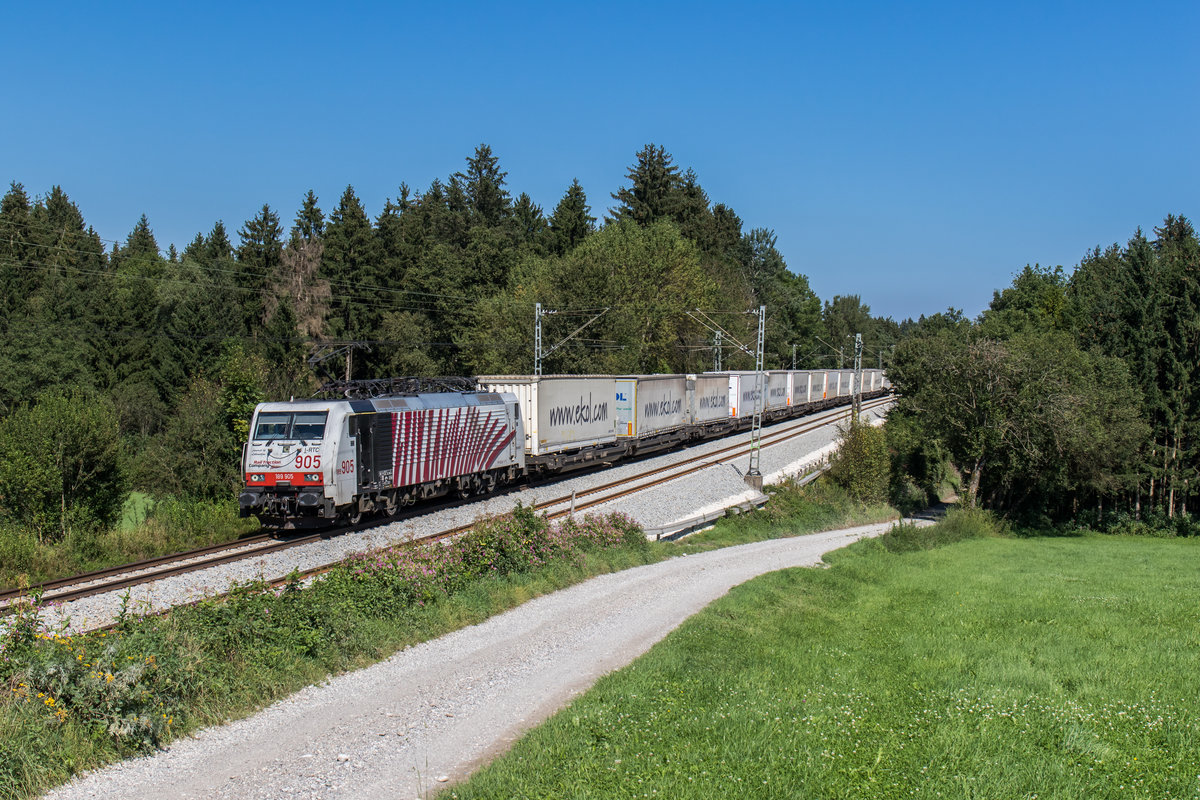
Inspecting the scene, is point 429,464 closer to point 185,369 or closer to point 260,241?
Result: point 185,369

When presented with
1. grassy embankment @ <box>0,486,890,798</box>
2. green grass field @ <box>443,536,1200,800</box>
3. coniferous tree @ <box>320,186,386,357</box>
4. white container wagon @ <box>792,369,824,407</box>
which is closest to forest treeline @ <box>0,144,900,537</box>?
coniferous tree @ <box>320,186,386,357</box>

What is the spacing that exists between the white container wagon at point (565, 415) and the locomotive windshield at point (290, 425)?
30.6 ft

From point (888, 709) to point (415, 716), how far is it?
5.09m

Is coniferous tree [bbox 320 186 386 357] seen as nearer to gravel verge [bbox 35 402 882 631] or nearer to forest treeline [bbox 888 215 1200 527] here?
gravel verge [bbox 35 402 882 631]

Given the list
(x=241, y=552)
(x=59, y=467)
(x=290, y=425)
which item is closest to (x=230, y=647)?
(x=241, y=552)

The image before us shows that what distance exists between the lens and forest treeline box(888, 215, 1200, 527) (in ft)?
113

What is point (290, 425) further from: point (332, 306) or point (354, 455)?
point (332, 306)

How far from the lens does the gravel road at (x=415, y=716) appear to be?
7836mm

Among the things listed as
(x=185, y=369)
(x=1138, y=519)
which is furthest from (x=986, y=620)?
(x=185, y=369)

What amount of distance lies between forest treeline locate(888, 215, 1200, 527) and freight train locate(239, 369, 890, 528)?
480 inches

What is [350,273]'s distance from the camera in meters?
74.4

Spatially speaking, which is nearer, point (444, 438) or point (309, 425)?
point (309, 425)

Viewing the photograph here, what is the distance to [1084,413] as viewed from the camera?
34625 millimetres

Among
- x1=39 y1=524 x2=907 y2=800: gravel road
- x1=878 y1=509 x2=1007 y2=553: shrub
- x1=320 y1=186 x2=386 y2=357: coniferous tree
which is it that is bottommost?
x1=878 y1=509 x2=1007 y2=553: shrub
